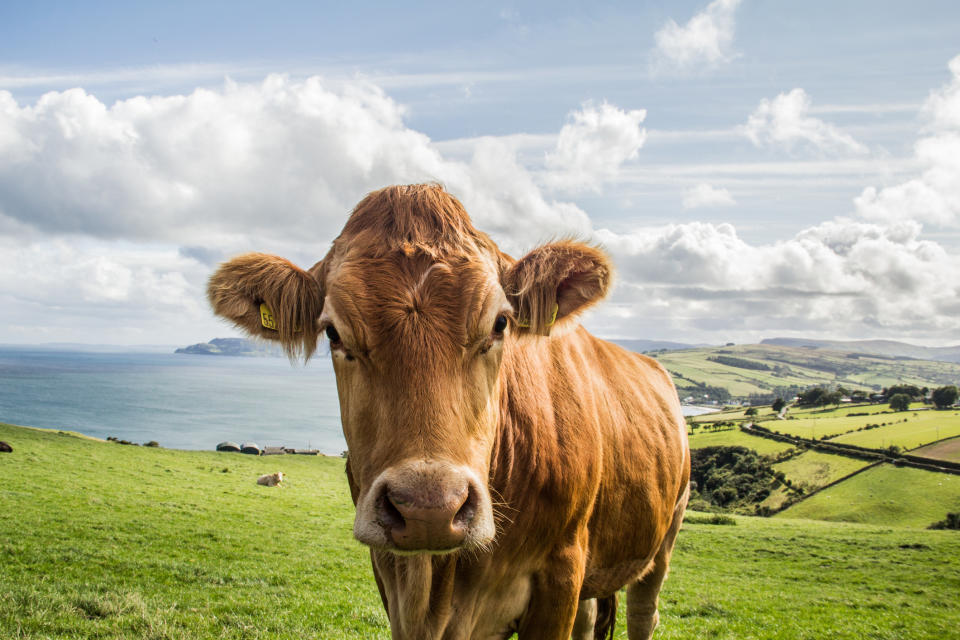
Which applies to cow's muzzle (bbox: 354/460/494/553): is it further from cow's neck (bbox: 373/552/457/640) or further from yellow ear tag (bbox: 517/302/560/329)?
yellow ear tag (bbox: 517/302/560/329)

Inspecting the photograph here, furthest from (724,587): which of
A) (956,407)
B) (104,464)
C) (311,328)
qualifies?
(956,407)

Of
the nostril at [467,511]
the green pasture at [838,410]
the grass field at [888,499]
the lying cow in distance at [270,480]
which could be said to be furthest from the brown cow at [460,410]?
the green pasture at [838,410]

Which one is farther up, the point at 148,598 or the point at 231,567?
the point at 148,598

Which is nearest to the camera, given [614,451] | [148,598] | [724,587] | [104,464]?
[614,451]

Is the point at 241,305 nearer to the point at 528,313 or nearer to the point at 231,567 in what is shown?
the point at 528,313

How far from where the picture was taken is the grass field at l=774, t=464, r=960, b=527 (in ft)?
182

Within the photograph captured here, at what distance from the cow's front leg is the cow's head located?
90 centimetres

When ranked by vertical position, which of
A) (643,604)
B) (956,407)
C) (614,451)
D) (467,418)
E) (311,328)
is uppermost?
(311,328)

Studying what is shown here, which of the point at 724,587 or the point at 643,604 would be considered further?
the point at 724,587

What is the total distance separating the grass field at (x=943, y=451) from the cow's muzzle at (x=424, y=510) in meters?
87.1

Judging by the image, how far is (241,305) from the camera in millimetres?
3377

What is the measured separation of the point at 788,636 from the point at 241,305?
13.7m

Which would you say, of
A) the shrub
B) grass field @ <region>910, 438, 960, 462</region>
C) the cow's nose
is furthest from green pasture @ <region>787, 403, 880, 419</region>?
the cow's nose

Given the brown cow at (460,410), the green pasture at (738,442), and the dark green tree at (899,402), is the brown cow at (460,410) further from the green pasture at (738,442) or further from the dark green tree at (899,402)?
the dark green tree at (899,402)
